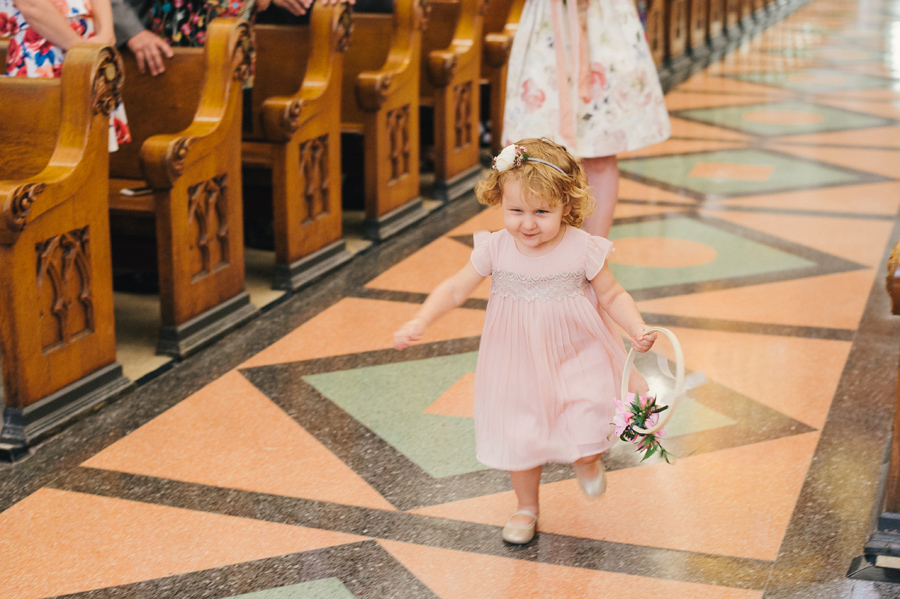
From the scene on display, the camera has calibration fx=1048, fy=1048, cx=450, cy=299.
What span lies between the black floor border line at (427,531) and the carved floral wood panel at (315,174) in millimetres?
1640

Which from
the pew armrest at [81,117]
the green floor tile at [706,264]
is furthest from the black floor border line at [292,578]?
the green floor tile at [706,264]

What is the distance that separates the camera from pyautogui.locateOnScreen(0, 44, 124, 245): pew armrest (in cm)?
267

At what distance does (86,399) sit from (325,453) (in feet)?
2.32

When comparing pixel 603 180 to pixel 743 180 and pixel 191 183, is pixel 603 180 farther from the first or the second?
pixel 743 180

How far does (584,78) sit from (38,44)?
164cm

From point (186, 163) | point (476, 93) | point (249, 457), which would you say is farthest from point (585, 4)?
point (476, 93)

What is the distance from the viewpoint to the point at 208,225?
330 cm

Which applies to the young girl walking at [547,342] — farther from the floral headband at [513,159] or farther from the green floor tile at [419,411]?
the green floor tile at [419,411]

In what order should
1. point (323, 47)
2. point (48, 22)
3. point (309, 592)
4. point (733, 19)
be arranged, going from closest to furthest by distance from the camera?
point (309, 592) < point (48, 22) < point (323, 47) < point (733, 19)

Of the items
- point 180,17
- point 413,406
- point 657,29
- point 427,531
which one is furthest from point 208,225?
point 657,29

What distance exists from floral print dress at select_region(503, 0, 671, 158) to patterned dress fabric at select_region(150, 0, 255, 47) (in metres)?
1.12

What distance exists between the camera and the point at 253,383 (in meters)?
2.97

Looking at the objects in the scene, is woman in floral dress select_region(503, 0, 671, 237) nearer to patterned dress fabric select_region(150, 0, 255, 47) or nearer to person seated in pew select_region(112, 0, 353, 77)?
person seated in pew select_region(112, 0, 353, 77)

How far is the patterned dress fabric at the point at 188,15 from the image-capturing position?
12.0 feet
